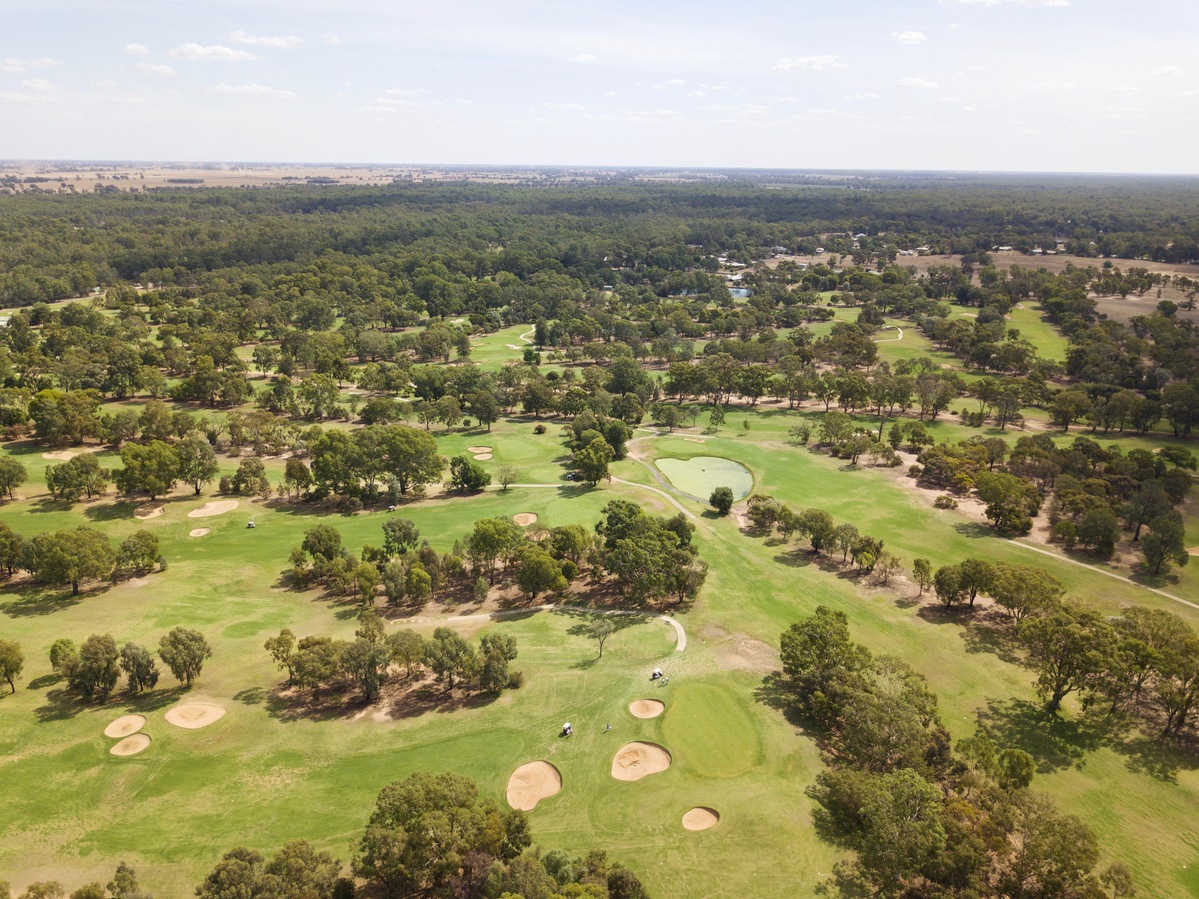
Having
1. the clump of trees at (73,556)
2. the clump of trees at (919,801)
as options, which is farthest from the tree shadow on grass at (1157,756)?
the clump of trees at (73,556)

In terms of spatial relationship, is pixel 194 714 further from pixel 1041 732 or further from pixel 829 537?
pixel 1041 732

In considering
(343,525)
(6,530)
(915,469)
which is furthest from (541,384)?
(6,530)

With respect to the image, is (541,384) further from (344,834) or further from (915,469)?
(344,834)

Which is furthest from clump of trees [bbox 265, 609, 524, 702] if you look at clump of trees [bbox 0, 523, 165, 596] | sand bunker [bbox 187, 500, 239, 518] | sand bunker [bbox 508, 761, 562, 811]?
sand bunker [bbox 187, 500, 239, 518]

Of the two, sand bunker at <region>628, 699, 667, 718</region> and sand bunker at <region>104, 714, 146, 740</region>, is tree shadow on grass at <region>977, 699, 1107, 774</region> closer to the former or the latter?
sand bunker at <region>628, 699, 667, 718</region>

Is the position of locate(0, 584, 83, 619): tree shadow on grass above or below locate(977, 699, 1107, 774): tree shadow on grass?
above

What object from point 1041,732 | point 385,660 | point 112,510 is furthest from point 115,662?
point 1041,732

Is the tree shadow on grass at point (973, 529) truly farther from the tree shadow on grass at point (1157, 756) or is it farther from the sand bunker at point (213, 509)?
the sand bunker at point (213, 509)
